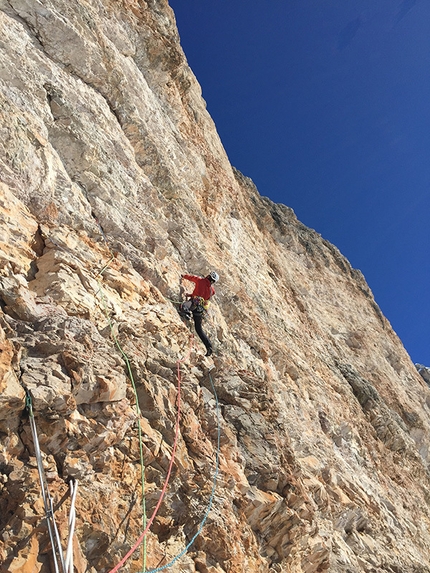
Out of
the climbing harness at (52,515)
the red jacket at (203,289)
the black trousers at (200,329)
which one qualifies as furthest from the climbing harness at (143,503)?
the red jacket at (203,289)

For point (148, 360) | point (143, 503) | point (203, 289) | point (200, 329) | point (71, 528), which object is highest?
point (203, 289)

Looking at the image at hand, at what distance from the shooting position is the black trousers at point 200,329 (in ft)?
27.3

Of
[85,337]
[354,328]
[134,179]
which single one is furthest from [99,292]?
[354,328]

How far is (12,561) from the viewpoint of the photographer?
11.5ft

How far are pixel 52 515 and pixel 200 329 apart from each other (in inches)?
193

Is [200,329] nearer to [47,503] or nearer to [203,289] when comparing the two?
[203,289]

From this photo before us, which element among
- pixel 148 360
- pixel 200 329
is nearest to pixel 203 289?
pixel 200 329

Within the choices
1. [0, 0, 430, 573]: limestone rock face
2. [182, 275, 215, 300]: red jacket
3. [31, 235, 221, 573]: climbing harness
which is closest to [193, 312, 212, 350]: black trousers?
[0, 0, 430, 573]: limestone rock face

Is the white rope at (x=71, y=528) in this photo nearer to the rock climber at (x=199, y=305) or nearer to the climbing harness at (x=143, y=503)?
the climbing harness at (x=143, y=503)

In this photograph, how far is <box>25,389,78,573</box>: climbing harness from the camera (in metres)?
3.67

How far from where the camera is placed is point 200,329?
27.8ft

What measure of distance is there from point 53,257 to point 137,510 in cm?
356

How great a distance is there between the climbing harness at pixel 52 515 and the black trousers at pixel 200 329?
4383mm

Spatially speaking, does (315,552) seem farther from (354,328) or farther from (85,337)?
(354,328)
